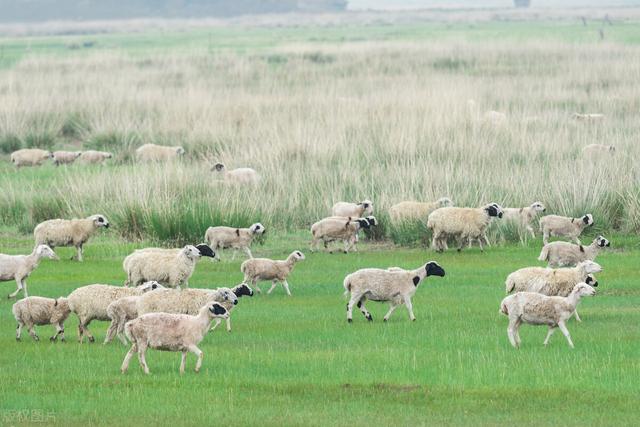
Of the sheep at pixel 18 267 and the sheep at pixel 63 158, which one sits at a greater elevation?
the sheep at pixel 18 267

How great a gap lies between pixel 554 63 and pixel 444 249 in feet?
121

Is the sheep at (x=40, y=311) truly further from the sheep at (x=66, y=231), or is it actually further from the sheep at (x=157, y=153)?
the sheep at (x=157, y=153)

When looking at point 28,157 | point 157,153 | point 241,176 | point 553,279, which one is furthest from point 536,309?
point 28,157

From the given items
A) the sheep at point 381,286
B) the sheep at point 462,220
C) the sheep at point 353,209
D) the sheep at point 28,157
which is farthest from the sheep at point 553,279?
the sheep at point 28,157

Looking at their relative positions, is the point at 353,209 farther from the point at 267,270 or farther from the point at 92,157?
the point at 92,157

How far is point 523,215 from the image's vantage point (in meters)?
25.6

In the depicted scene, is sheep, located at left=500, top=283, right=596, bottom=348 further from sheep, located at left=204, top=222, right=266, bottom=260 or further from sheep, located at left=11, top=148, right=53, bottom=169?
sheep, located at left=11, top=148, right=53, bottom=169

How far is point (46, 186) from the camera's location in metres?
32.7

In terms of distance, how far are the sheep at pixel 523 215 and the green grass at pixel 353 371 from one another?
5434mm

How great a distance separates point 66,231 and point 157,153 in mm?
14098

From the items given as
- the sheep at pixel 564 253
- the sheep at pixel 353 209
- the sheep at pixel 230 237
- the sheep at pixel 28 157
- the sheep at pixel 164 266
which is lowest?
the sheep at pixel 28 157

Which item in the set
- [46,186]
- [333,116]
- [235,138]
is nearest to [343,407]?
[46,186]

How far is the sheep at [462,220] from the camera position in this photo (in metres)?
23.7

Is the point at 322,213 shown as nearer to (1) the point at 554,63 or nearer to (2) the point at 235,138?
(2) the point at 235,138
